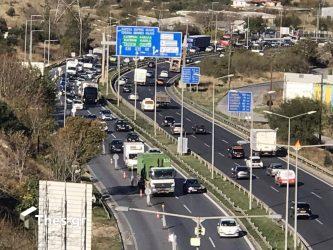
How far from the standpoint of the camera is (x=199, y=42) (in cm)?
18088

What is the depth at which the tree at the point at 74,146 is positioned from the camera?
63.6 m

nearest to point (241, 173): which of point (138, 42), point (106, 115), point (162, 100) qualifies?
point (138, 42)

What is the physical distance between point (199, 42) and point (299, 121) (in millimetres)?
93385

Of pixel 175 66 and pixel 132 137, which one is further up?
pixel 175 66

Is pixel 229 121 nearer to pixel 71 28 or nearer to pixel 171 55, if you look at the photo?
pixel 171 55

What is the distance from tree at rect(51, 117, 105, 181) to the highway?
35.1 ft

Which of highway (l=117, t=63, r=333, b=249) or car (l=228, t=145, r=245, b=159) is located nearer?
highway (l=117, t=63, r=333, b=249)

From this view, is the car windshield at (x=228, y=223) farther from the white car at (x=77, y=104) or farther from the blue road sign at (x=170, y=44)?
the white car at (x=77, y=104)

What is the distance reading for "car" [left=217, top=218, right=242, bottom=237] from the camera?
5450 cm

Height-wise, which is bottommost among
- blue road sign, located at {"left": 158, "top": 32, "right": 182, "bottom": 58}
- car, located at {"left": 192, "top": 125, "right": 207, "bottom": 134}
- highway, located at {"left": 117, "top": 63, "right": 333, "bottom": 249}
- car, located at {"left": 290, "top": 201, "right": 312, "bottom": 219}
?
highway, located at {"left": 117, "top": 63, "right": 333, "bottom": 249}

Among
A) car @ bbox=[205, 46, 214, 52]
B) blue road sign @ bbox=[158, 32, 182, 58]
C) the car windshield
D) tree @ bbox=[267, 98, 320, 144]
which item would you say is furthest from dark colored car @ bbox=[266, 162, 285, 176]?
car @ bbox=[205, 46, 214, 52]

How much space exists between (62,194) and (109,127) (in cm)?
5660

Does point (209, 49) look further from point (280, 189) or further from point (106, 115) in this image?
point (280, 189)

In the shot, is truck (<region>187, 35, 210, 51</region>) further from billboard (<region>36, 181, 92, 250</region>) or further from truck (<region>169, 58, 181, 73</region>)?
billboard (<region>36, 181, 92, 250</region>)
